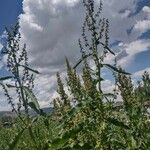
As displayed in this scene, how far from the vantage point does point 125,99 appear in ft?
24.8

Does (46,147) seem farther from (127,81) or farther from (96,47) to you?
(127,81)

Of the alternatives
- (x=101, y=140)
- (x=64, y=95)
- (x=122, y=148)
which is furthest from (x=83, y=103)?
(x=64, y=95)

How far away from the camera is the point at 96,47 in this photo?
4.27m

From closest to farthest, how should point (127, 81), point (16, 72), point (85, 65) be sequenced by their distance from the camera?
point (16, 72) → point (85, 65) → point (127, 81)

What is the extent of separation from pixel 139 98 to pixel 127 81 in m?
0.44

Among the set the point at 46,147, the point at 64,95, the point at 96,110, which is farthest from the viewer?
the point at 64,95

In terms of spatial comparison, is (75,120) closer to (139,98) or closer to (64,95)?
(64,95)

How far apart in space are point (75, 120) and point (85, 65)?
7.19ft

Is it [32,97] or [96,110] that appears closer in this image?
[32,97]

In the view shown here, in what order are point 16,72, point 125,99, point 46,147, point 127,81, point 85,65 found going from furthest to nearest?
point 127,81
point 125,99
point 85,65
point 16,72
point 46,147

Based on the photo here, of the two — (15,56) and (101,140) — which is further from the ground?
(15,56)

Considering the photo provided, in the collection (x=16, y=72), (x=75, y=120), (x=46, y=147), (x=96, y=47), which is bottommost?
(x=46, y=147)

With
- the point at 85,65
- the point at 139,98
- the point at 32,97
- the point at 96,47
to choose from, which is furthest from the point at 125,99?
the point at 32,97

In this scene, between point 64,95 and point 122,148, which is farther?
point 64,95
